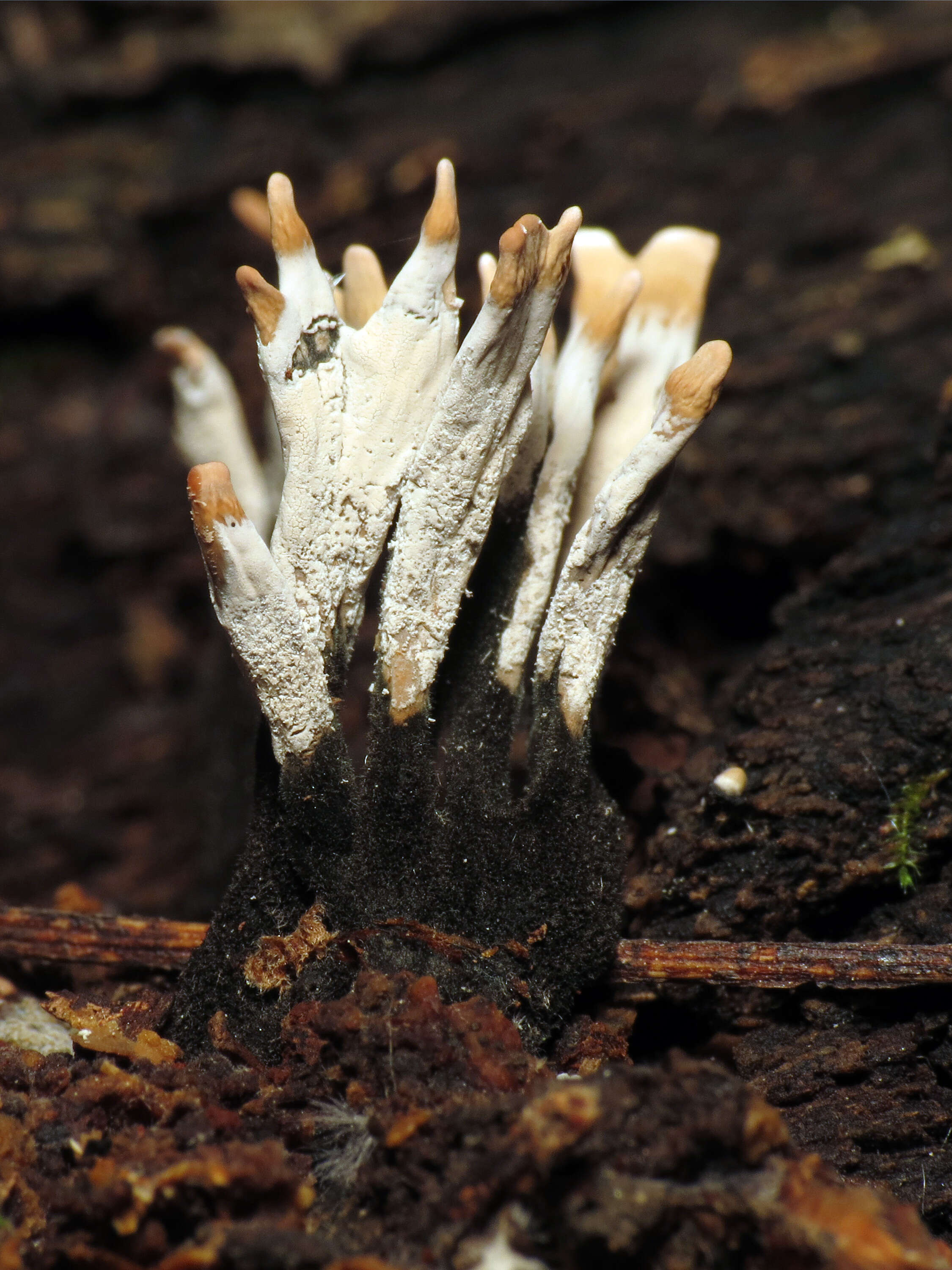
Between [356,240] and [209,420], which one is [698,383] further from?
[356,240]

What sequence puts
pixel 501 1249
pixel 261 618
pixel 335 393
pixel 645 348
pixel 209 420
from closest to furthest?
→ pixel 501 1249 < pixel 261 618 < pixel 335 393 < pixel 645 348 < pixel 209 420

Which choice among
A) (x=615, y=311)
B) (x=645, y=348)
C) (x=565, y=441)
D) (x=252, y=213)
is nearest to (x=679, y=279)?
(x=645, y=348)

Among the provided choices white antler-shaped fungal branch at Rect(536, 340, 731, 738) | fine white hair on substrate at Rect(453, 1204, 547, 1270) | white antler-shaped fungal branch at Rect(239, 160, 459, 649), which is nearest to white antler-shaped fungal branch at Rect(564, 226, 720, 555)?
white antler-shaped fungal branch at Rect(536, 340, 731, 738)

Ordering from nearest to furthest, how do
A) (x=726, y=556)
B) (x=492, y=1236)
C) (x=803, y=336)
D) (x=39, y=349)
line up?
(x=492, y=1236) < (x=726, y=556) < (x=803, y=336) < (x=39, y=349)

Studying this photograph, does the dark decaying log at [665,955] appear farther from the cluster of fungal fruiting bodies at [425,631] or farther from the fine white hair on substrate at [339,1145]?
the fine white hair on substrate at [339,1145]

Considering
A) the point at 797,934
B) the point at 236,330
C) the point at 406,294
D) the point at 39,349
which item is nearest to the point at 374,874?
the point at 797,934

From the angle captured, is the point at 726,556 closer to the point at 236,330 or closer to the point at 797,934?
the point at 797,934
